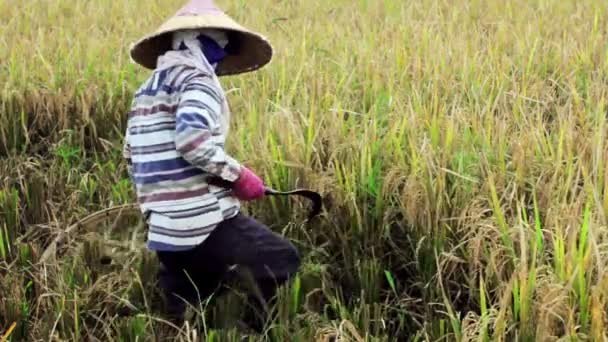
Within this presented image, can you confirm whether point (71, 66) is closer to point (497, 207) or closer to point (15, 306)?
point (15, 306)

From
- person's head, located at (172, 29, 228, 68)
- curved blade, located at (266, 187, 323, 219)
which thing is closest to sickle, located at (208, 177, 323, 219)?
curved blade, located at (266, 187, 323, 219)

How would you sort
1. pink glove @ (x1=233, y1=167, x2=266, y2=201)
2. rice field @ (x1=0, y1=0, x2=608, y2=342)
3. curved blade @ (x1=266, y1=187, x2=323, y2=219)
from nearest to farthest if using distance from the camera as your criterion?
rice field @ (x1=0, y1=0, x2=608, y2=342)
pink glove @ (x1=233, y1=167, x2=266, y2=201)
curved blade @ (x1=266, y1=187, x2=323, y2=219)

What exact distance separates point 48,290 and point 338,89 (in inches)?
56.1

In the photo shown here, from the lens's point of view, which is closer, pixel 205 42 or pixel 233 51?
pixel 205 42

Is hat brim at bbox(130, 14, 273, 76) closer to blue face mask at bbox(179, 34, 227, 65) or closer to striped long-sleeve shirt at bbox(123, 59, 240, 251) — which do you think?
blue face mask at bbox(179, 34, 227, 65)

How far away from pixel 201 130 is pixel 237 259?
0.35 meters

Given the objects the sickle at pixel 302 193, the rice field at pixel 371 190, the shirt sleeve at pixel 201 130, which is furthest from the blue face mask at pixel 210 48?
the rice field at pixel 371 190

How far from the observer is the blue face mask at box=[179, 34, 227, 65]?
1914 millimetres

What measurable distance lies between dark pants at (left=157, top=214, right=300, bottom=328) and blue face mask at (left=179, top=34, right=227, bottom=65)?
1.29ft

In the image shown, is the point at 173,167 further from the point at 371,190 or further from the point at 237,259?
the point at 371,190

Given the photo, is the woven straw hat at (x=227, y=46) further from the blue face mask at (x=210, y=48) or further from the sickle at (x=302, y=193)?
the sickle at (x=302, y=193)

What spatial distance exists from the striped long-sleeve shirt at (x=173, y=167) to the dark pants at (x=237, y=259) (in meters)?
0.04

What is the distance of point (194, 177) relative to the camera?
1847 millimetres

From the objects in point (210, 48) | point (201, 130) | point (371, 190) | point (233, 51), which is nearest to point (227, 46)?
point (233, 51)
